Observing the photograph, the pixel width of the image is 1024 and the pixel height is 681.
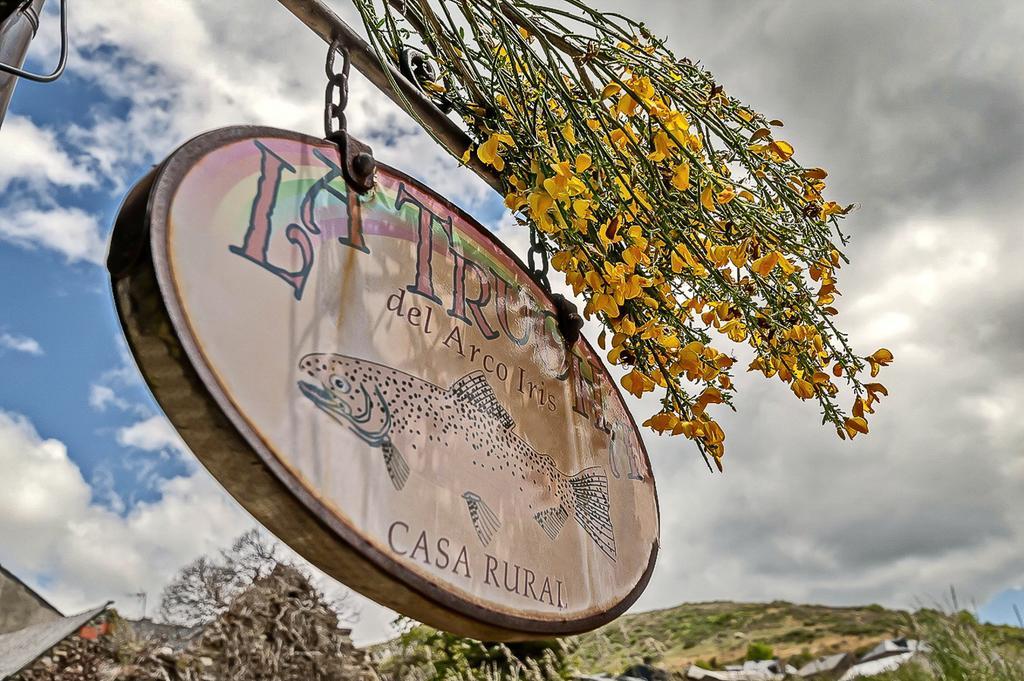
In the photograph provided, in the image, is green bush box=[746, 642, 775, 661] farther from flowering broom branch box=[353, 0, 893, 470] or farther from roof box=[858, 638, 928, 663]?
flowering broom branch box=[353, 0, 893, 470]

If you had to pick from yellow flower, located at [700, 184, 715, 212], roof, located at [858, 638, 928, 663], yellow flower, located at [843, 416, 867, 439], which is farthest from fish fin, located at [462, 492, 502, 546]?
roof, located at [858, 638, 928, 663]

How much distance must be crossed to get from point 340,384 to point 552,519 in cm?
47

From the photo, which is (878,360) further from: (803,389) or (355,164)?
(355,164)

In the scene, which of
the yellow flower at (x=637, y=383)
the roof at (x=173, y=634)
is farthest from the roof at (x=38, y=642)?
the yellow flower at (x=637, y=383)

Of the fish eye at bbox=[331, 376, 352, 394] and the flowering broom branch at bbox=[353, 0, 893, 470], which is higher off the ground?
the flowering broom branch at bbox=[353, 0, 893, 470]

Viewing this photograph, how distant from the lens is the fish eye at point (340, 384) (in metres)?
1.04

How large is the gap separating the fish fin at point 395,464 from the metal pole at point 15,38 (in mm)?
773

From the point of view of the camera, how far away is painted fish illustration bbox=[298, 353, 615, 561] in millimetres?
1047

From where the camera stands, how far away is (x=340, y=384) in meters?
1.05

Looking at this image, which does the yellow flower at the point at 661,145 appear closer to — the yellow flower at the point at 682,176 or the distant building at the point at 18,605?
the yellow flower at the point at 682,176

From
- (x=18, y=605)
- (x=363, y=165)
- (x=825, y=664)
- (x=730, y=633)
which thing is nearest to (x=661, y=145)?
(x=363, y=165)

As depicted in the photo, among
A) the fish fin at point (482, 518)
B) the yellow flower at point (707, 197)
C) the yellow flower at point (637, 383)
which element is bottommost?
the fish fin at point (482, 518)

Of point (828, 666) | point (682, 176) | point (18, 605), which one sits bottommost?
point (828, 666)

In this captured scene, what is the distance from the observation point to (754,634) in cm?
686
